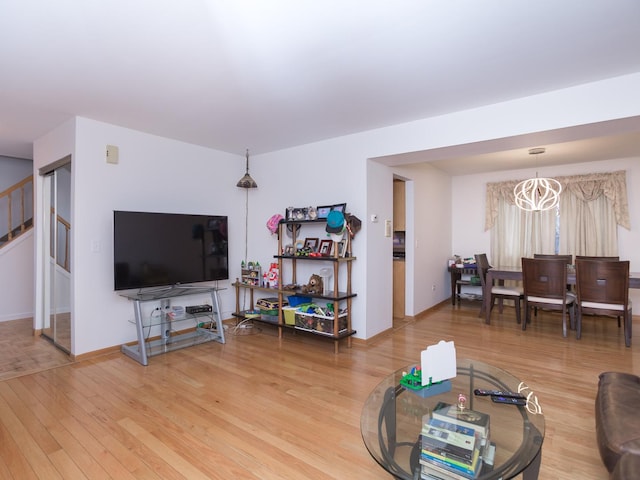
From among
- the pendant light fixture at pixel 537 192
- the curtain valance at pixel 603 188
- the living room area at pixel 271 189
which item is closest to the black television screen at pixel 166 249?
the living room area at pixel 271 189

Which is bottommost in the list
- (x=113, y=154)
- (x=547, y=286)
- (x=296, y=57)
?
(x=547, y=286)

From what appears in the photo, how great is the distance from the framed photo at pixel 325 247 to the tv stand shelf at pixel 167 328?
4.33ft

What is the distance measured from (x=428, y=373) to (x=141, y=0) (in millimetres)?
2300

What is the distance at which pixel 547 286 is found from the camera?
4.15 meters

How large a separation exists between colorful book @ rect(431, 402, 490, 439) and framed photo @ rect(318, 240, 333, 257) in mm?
2418

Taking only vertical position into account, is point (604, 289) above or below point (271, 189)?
below

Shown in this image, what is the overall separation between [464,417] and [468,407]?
0.36ft

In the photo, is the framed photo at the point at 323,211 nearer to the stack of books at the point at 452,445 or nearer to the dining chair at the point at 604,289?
the stack of books at the point at 452,445

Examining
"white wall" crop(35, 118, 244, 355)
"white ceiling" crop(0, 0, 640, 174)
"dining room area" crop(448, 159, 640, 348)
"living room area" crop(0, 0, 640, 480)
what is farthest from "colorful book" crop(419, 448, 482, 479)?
"dining room area" crop(448, 159, 640, 348)

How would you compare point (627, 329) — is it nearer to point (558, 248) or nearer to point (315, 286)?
point (558, 248)

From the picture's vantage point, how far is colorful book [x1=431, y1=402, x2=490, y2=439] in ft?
4.75

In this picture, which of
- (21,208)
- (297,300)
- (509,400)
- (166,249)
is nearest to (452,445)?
(509,400)

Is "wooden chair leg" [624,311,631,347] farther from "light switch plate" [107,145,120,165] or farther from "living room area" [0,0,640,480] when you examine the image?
"light switch plate" [107,145,120,165]

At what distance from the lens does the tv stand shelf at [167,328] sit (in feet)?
10.7
